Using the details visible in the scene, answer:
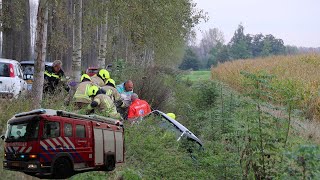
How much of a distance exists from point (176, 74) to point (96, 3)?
48.5 feet

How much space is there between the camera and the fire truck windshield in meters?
1.97

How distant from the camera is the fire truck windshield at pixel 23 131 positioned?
1.97 meters

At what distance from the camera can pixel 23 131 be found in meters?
2.03

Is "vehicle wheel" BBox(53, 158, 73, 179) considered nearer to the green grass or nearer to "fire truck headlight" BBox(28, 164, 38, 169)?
"fire truck headlight" BBox(28, 164, 38, 169)

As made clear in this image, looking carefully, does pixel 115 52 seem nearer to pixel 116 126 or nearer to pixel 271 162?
pixel 271 162

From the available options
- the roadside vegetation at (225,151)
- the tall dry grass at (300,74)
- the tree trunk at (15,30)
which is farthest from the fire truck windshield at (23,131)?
the tree trunk at (15,30)

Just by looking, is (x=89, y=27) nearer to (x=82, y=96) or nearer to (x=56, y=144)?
(x=82, y=96)

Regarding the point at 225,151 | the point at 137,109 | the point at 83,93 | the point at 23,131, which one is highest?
the point at 23,131

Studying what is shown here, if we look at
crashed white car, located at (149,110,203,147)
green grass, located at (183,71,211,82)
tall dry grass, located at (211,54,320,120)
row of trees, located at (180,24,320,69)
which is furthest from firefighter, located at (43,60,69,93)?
row of trees, located at (180,24,320,69)

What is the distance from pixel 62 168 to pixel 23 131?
26cm

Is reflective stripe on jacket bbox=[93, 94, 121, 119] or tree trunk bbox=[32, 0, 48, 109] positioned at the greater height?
tree trunk bbox=[32, 0, 48, 109]

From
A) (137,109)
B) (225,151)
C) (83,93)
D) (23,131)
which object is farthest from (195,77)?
(23,131)

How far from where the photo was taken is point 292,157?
4.03 m

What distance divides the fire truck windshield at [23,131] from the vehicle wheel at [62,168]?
161 millimetres
